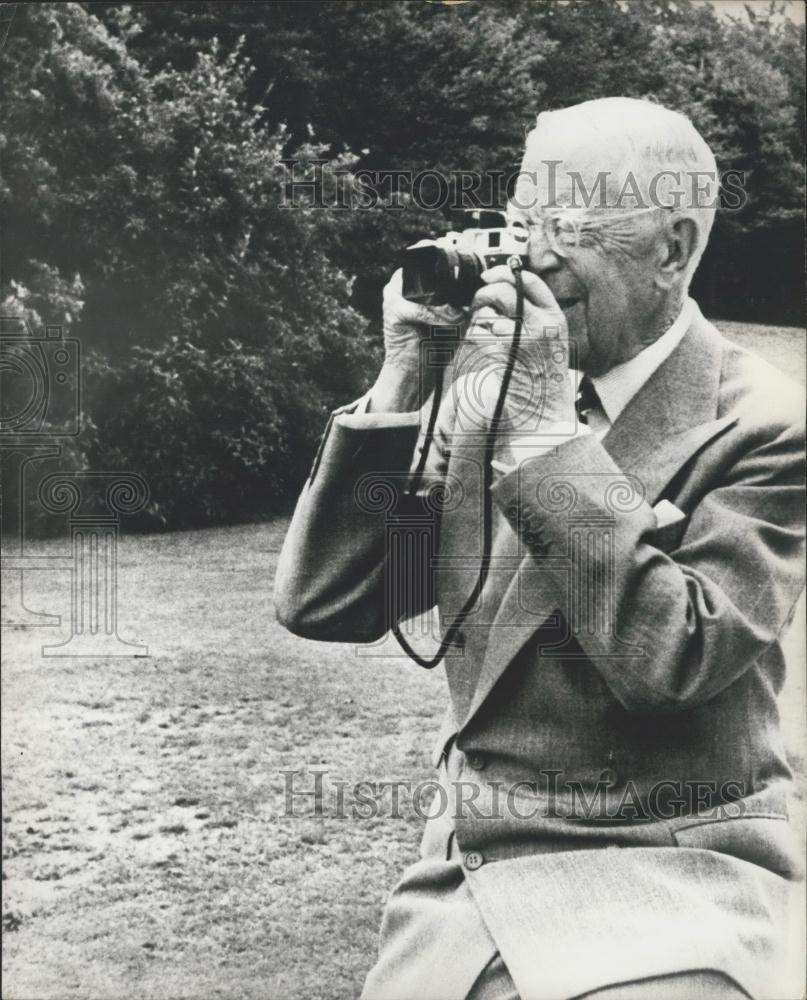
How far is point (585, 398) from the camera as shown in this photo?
88.4 inches

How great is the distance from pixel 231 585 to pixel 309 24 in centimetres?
136

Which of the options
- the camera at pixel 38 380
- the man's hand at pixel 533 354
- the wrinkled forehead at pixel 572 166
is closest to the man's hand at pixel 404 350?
the man's hand at pixel 533 354

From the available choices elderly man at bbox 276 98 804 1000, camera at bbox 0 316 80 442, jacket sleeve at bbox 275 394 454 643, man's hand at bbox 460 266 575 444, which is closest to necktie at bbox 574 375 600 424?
elderly man at bbox 276 98 804 1000

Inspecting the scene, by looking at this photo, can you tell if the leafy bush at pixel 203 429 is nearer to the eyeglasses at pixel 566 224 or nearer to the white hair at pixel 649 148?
the eyeglasses at pixel 566 224

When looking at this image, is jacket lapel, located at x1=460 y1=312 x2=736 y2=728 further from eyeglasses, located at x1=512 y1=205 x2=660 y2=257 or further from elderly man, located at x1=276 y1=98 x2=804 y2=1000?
eyeglasses, located at x1=512 y1=205 x2=660 y2=257

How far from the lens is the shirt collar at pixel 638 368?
7.17ft

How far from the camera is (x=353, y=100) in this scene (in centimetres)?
302

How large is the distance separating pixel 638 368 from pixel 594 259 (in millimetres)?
208

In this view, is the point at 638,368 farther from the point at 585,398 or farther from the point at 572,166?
the point at 572,166

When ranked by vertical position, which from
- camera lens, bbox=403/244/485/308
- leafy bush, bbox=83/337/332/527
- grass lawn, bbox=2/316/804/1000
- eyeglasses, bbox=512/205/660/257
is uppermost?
eyeglasses, bbox=512/205/660/257

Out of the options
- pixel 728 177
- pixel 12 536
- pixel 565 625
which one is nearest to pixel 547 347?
pixel 565 625

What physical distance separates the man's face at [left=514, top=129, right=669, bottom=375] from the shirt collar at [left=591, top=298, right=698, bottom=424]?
2 centimetres

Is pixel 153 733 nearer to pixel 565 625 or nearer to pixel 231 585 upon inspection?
pixel 231 585

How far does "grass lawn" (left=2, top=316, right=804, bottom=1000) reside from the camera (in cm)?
299
